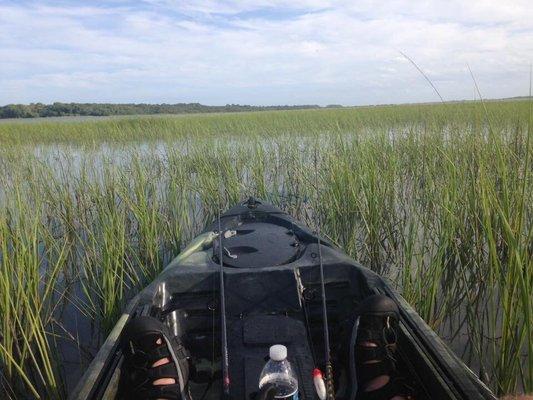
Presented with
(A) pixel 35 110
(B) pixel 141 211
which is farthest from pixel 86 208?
(A) pixel 35 110

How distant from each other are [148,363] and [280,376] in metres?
0.66

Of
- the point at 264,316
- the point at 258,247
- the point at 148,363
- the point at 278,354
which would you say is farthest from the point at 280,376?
the point at 258,247

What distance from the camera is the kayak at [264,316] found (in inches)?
72.8

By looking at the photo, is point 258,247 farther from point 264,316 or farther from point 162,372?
point 162,372

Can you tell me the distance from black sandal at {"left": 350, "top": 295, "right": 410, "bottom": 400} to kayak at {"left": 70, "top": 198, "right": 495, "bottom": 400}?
69 millimetres

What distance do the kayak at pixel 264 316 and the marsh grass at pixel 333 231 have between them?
1.36 feet

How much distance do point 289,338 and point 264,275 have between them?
0.50 meters

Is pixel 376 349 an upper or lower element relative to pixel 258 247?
lower

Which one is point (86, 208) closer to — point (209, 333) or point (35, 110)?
point (209, 333)

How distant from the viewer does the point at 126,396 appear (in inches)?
75.8

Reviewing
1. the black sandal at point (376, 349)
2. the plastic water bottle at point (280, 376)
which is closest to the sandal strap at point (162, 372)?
the plastic water bottle at point (280, 376)

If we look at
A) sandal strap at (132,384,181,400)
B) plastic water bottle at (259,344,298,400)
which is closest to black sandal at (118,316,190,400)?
sandal strap at (132,384,181,400)

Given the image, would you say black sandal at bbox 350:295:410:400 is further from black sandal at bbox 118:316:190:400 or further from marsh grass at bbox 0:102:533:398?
black sandal at bbox 118:316:190:400

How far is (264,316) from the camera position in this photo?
2459 millimetres
